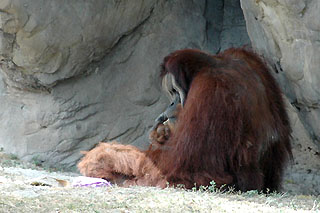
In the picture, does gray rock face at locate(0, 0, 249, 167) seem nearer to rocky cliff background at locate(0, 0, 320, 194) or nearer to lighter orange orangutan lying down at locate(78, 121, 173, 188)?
rocky cliff background at locate(0, 0, 320, 194)

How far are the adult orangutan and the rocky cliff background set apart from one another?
53.9 inches

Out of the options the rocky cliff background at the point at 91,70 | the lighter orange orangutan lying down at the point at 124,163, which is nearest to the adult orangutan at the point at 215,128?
the lighter orange orangutan lying down at the point at 124,163

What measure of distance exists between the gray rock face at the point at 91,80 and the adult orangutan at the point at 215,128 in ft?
5.14

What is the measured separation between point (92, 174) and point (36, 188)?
72 centimetres

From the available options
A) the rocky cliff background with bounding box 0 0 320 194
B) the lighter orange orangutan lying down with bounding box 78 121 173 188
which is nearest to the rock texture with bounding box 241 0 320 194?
the lighter orange orangutan lying down with bounding box 78 121 173 188

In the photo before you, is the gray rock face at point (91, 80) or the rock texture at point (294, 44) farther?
the gray rock face at point (91, 80)

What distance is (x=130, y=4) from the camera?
535 cm

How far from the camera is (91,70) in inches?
214

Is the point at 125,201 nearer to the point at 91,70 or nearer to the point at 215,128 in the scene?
the point at 215,128

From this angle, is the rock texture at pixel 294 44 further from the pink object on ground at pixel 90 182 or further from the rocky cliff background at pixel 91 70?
the pink object on ground at pixel 90 182

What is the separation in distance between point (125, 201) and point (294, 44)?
4.88 ft

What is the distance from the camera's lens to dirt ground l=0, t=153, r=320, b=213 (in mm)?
2570

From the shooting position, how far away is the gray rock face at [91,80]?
17.0 feet

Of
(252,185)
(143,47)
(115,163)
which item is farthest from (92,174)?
(143,47)
